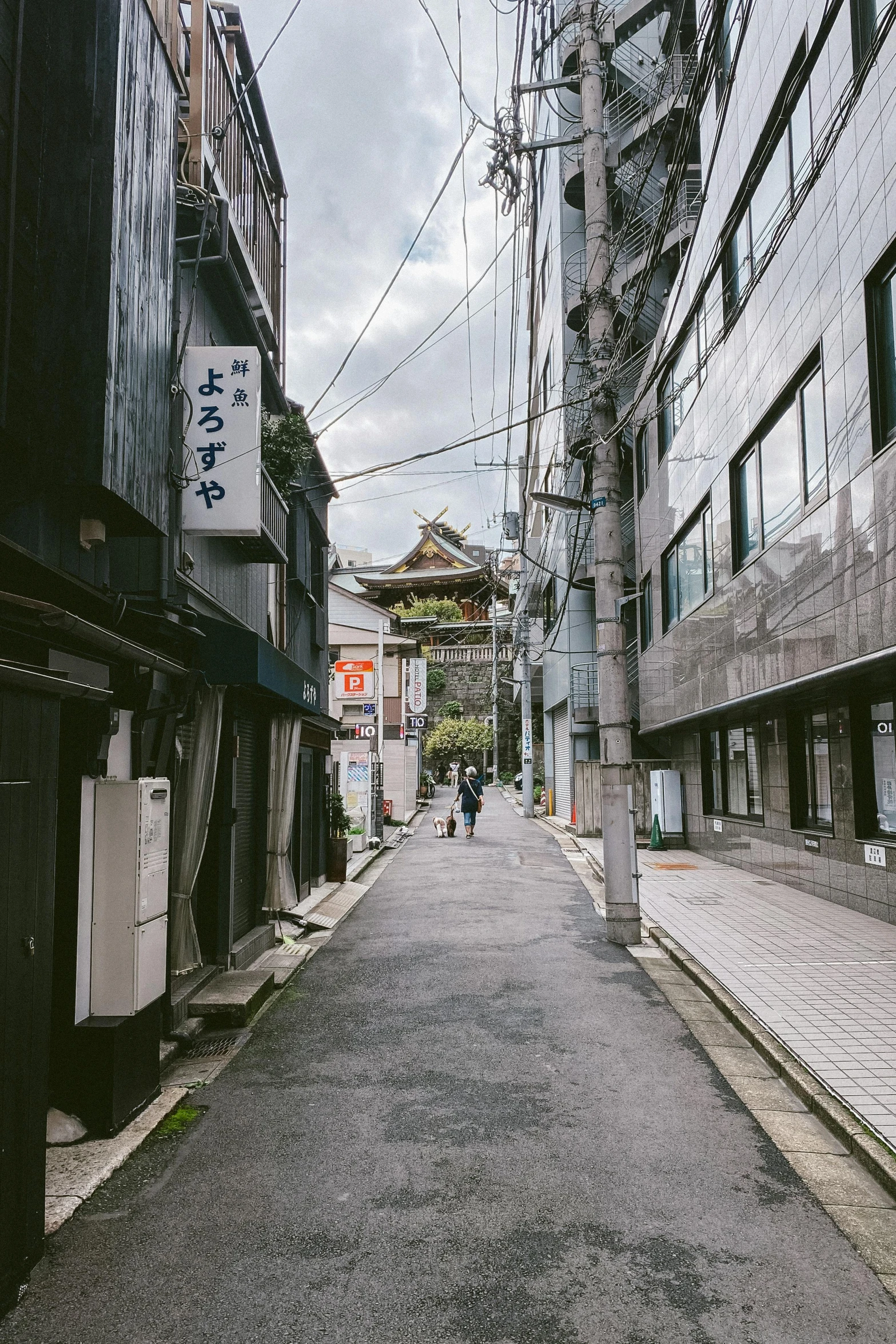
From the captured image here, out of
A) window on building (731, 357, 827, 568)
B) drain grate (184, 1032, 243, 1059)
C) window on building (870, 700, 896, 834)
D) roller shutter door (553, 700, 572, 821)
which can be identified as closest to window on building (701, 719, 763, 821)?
window on building (731, 357, 827, 568)

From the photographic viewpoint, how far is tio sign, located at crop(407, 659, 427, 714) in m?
34.7

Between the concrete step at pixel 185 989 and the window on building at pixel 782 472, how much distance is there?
27.8ft

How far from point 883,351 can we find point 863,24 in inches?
141

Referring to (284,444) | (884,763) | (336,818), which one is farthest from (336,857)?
(884,763)

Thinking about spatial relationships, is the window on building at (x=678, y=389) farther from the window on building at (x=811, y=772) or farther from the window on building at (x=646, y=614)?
the window on building at (x=811, y=772)

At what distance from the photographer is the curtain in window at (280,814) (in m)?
10.3

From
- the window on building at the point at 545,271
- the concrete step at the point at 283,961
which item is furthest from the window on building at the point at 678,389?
the window on building at the point at 545,271

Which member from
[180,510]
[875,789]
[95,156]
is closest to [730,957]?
[875,789]

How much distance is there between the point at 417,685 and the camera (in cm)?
3478

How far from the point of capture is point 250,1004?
7.19m

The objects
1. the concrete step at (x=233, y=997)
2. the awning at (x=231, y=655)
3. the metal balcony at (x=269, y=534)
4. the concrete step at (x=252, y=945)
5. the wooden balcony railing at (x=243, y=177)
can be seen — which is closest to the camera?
the concrete step at (x=233, y=997)

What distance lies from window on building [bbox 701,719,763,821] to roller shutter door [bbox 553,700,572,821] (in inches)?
359

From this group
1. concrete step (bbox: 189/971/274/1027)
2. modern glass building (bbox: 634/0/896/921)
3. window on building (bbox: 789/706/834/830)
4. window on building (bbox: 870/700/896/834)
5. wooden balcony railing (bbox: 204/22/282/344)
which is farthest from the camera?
window on building (bbox: 789/706/834/830)

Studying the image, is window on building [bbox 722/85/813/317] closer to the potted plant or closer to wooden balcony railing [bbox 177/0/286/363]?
wooden balcony railing [bbox 177/0/286/363]
